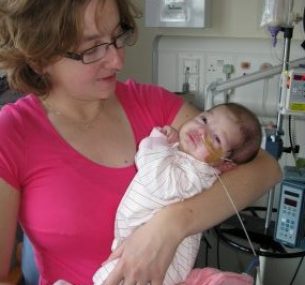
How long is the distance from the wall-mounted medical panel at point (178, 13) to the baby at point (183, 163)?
2.91 feet

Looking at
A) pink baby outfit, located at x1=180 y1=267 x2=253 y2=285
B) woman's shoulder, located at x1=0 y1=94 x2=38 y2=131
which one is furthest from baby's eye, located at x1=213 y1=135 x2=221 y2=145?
woman's shoulder, located at x1=0 y1=94 x2=38 y2=131

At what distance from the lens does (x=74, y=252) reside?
3.63 ft

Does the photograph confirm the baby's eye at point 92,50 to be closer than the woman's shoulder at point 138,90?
Yes

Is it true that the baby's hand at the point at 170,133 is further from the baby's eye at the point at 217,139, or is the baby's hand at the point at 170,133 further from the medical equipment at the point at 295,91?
the medical equipment at the point at 295,91

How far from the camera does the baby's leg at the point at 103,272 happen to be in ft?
3.47

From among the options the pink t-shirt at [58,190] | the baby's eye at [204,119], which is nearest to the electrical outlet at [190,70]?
the baby's eye at [204,119]

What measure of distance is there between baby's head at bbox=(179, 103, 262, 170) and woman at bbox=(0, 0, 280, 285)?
0.15 feet

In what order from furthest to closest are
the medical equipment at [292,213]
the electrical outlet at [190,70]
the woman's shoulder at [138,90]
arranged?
the electrical outlet at [190,70]
the medical equipment at [292,213]
the woman's shoulder at [138,90]

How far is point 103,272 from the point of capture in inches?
42.7

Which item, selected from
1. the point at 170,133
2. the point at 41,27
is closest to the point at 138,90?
the point at 170,133

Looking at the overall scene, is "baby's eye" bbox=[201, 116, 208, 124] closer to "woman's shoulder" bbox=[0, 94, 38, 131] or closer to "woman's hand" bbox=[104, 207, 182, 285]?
"woman's hand" bbox=[104, 207, 182, 285]

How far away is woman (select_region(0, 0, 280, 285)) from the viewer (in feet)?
3.26

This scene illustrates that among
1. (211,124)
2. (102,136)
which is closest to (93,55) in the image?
(102,136)

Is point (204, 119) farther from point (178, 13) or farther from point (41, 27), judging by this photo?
point (178, 13)
